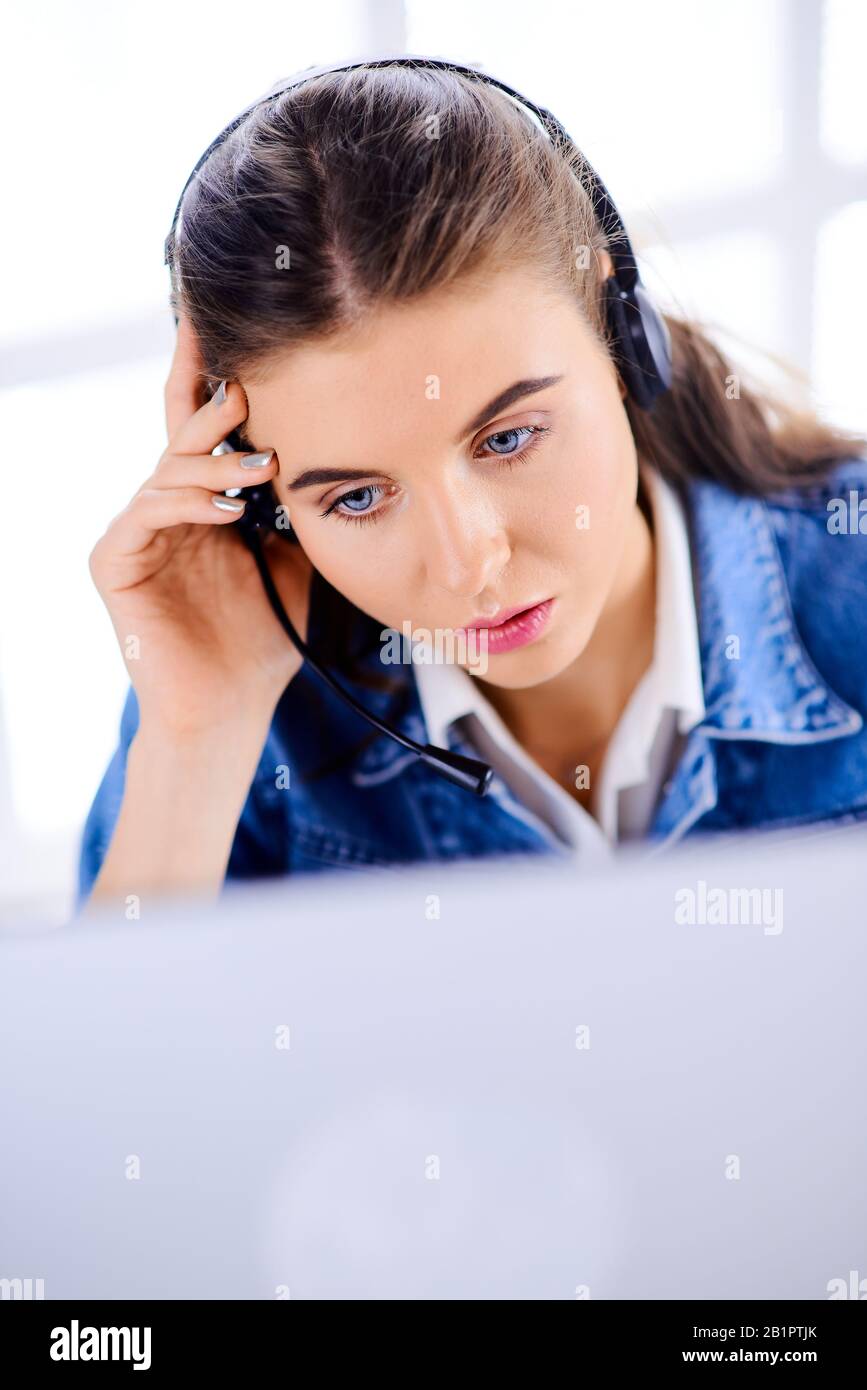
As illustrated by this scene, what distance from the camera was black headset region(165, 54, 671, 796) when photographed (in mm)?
743

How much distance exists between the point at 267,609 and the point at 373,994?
38cm

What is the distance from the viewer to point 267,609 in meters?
0.95

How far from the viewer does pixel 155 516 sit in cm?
84

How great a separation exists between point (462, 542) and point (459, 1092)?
49cm

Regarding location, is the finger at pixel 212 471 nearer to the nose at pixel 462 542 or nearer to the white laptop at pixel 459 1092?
the nose at pixel 462 542

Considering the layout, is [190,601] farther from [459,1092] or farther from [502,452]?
[459,1092]

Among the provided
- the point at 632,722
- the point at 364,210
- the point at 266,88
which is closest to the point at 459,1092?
the point at 632,722

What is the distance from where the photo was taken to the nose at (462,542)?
0.75 m

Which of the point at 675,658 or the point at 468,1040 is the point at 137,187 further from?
the point at 468,1040

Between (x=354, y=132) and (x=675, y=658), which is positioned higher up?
(x=354, y=132)

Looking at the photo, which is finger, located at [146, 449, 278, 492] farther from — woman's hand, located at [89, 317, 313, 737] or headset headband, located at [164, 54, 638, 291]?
headset headband, located at [164, 54, 638, 291]

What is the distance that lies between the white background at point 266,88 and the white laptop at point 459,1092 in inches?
13.8
